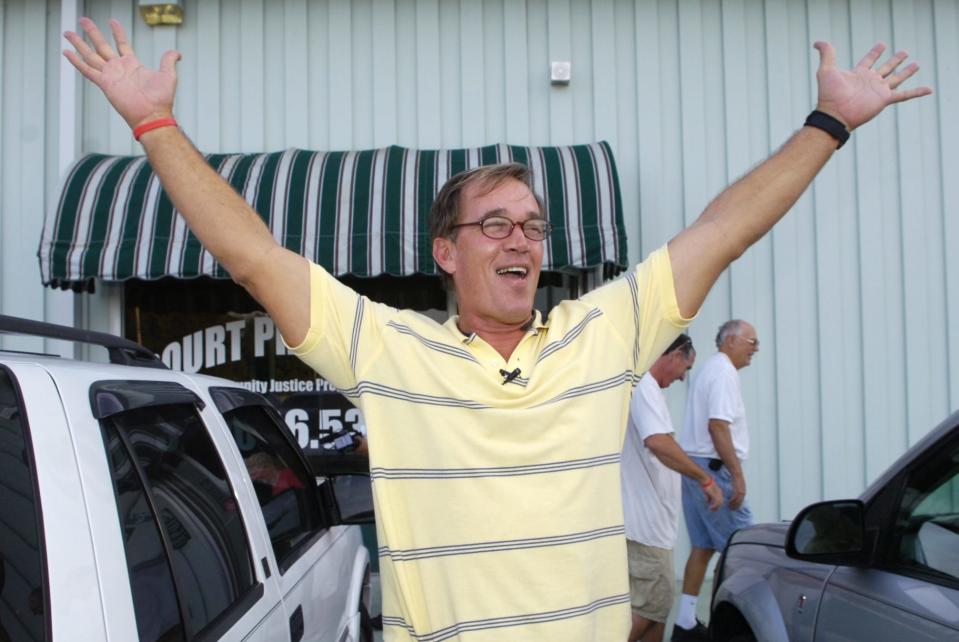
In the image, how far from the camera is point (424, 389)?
1781 millimetres

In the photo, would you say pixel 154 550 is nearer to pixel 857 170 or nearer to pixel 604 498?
pixel 604 498

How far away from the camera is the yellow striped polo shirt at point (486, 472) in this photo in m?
1.70

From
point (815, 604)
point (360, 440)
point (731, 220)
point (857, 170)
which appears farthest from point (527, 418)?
point (857, 170)

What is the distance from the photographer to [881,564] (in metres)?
2.36

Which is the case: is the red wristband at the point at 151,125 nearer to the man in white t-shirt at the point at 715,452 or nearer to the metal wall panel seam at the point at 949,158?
the man in white t-shirt at the point at 715,452

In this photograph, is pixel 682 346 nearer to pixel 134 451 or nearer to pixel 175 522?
pixel 175 522

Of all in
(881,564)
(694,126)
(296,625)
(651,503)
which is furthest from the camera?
(694,126)

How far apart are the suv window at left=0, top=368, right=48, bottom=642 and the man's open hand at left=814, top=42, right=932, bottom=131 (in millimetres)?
1695

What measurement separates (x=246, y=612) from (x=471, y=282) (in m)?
0.91

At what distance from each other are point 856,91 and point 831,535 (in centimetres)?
124

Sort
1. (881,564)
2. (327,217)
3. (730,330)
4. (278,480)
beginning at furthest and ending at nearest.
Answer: (327,217), (730,330), (278,480), (881,564)

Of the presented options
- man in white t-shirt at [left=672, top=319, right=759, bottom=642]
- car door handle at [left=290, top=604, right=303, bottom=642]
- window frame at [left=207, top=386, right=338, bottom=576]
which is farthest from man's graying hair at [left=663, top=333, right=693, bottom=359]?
car door handle at [left=290, top=604, right=303, bottom=642]

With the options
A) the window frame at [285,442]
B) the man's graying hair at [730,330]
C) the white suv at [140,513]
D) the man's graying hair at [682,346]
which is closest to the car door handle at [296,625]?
the white suv at [140,513]

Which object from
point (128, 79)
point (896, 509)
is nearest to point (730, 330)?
point (896, 509)
